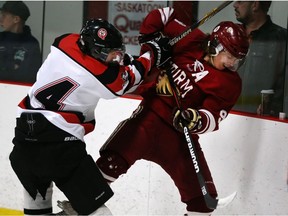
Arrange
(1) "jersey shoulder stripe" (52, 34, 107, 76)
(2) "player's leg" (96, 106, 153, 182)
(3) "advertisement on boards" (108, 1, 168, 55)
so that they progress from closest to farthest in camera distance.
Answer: (1) "jersey shoulder stripe" (52, 34, 107, 76) → (2) "player's leg" (96, 106, 153, 182) → (3) "advertisement on boards" (108, 1, 168, 55)

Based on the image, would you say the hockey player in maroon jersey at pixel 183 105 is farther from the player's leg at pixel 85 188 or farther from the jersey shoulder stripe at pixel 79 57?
the jersey shoulder stripe at pixel 79 57

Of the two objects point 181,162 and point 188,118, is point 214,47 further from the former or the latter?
point 181,162

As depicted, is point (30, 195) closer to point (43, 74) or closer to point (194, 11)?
point (43, 74)

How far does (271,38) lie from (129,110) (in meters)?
0.73

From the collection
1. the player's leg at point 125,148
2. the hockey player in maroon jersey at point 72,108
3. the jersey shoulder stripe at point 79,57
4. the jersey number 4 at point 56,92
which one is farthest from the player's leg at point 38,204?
the jersey shoulder stripe at point 79,57

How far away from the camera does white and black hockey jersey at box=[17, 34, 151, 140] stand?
2248mm

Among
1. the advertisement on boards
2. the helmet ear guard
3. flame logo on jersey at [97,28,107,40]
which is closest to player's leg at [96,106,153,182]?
the helmet ear guard

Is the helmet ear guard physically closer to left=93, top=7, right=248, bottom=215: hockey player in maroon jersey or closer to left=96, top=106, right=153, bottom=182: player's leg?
left=93, top=7, right=248, bottom=215: hockey player in maroon jersey

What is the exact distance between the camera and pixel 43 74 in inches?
90.4

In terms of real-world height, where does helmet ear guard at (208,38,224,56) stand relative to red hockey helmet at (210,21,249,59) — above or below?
below

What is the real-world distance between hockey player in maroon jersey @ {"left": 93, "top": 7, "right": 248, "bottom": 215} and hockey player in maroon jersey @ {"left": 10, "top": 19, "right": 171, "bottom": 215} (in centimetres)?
21

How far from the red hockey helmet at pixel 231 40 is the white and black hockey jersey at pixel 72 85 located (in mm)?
339

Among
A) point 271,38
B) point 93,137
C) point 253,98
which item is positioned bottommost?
point 93,137

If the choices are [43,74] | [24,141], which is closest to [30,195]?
[24,141]
